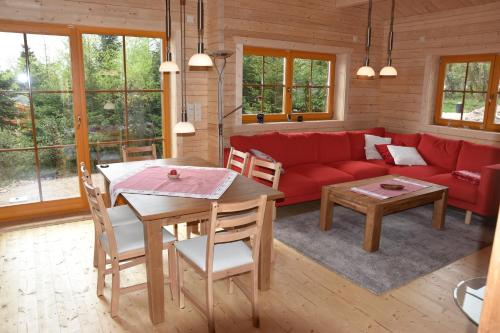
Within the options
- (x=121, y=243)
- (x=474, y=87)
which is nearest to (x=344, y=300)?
(x=121, y=243)

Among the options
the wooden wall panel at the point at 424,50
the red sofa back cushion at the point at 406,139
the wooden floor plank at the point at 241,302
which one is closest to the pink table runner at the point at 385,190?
the wooden floor plank at the point at 241,302

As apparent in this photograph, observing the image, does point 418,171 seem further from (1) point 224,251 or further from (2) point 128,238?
(2) point 128,238

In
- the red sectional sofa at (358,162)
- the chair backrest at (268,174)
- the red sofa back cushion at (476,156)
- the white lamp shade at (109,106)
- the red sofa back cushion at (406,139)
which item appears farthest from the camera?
the red sofa back cushion at (406,139)

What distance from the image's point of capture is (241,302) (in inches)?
110

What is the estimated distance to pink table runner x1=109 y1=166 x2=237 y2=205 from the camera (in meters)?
2.75

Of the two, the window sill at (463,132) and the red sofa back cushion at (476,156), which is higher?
the window sill at (463,132)

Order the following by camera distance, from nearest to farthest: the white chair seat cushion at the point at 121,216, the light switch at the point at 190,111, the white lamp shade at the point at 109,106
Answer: the white chair seat cushion at the point at 121,216, the white lamp shade at the point at 109,106, the light switch at the point at 190,111

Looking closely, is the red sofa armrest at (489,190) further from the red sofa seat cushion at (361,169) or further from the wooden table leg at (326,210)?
the wooden table leg at (326,210)

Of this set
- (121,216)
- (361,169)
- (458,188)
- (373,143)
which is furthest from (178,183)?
(373,143)

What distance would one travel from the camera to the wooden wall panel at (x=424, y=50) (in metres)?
4.95

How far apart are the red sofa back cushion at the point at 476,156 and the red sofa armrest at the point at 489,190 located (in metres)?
0.58

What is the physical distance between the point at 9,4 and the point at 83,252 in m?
2.46

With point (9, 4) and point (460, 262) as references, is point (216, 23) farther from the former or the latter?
point (460, 262)

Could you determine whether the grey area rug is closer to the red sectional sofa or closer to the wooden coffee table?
the wooden coffee table
